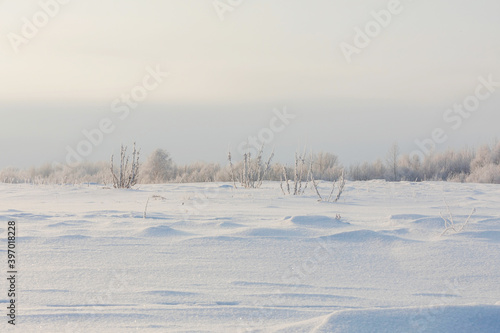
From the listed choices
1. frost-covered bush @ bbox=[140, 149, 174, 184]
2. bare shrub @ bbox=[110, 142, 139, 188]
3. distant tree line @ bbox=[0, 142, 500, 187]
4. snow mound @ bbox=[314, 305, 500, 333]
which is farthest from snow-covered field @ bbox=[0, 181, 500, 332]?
frost-covered bush @ bbox=[140, 149, 174, 184]

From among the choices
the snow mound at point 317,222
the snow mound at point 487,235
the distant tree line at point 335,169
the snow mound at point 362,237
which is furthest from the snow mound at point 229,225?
the distant tree line at point 335,169

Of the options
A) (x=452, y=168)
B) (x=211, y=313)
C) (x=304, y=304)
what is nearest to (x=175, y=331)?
(x=211, y=313)

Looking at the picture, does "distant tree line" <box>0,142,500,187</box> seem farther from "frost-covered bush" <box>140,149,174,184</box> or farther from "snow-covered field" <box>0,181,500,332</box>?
"snow-covered field" <box>0,181,500,332</box>

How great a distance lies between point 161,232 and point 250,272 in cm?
118

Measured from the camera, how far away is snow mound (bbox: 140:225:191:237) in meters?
3.76

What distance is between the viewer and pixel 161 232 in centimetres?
382

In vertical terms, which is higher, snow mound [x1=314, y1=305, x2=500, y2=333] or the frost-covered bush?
the frost-covered bush

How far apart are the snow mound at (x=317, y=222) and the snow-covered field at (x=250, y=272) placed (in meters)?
0.02

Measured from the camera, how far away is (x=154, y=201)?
6453 millimetres

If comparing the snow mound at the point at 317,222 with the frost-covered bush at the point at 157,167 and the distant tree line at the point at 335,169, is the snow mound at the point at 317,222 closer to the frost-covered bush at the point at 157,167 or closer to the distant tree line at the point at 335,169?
the distant tree line at the point at 335,169

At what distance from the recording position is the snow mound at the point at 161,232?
12.3ft

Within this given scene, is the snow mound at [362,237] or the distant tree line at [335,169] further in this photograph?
the distant tree line at [335,169]

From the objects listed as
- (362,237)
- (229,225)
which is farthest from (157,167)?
(362,237)

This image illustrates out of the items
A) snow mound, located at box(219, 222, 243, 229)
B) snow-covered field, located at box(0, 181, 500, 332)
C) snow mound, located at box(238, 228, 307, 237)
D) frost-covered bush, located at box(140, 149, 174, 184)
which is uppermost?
frost-covered bush, located at box(140, 149, 174, 184)
